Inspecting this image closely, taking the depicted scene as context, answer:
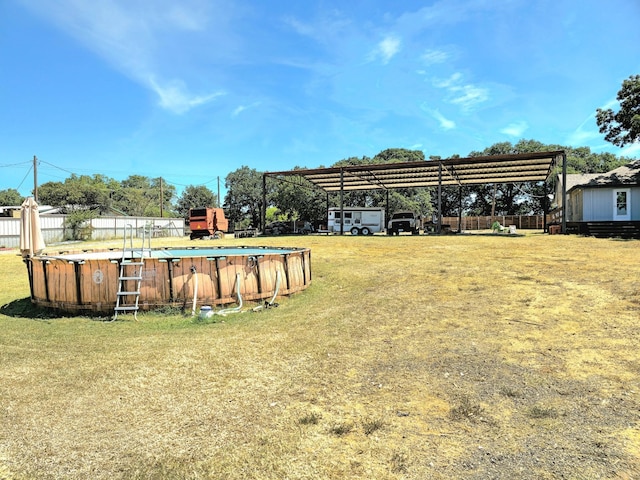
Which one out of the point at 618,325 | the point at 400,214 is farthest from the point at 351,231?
the point at 618,325

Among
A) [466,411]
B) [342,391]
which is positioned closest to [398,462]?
[466,411]

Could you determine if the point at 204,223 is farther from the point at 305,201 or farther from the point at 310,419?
the point at 310,419

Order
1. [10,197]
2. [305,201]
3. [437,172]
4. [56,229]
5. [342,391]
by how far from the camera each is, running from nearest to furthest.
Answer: [342,391], [56,229], [437,172], [305,201], [10,197]

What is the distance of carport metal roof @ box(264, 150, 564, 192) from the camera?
26422 mm

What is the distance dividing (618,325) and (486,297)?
217 cm

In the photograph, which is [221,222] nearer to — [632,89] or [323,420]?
[632,89]

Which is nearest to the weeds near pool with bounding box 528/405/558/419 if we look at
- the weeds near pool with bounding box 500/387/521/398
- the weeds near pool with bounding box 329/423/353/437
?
the weeds near pool with bounding box 500/387/521/398

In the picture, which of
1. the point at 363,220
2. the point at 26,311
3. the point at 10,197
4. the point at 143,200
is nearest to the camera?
the point at 26,311

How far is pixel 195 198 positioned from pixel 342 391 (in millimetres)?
66702

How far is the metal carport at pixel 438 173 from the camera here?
1035 inches

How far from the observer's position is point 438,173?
1178 inches

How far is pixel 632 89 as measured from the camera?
70.4 feet

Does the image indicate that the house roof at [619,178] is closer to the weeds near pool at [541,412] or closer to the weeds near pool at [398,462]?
the weeds near pool at [541,412]

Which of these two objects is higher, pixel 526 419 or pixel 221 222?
pixel 221 222
